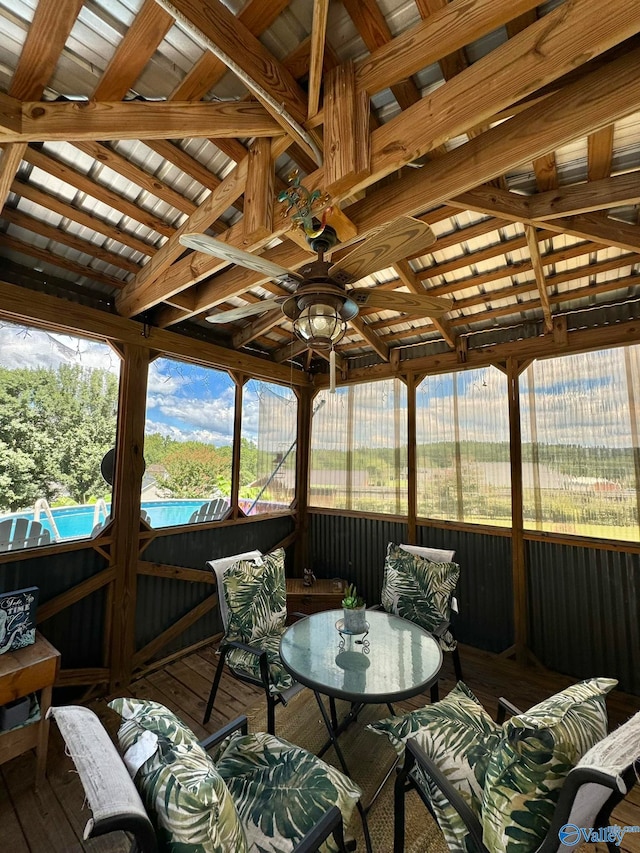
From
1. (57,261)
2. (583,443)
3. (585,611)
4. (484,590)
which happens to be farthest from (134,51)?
(585,611)

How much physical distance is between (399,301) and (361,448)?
3.05 meters

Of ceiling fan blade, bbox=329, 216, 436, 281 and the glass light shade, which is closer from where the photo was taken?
ceiling fan blade, bbox=329, 216, 436, 281

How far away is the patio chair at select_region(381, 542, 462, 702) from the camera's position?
2928mm

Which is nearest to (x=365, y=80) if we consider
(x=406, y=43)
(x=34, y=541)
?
(x=406, y=43)

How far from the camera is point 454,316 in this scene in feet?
12.8

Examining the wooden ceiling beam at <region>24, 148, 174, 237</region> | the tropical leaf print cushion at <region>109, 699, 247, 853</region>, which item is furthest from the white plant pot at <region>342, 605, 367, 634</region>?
the wooden ceiling beam at <region>24, 148, 174, 237</region>

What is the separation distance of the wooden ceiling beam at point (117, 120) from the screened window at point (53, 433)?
171 cm

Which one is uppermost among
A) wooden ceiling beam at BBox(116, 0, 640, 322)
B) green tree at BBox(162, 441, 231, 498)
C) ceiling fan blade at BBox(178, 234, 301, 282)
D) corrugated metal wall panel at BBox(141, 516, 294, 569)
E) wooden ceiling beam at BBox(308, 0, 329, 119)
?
wooden ceiling beam at BBox(308, 0, 329, 119)

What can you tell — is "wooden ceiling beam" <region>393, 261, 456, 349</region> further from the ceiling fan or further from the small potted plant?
the small potted plant

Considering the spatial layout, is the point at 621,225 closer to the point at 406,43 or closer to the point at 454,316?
the point at 454,316

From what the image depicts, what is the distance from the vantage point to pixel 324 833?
1.21 meters

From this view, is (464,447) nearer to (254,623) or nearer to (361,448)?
(361,448)

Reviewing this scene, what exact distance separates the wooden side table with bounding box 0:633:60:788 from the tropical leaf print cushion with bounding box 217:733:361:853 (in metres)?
1.33

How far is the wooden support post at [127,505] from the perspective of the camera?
3121 millimetres
